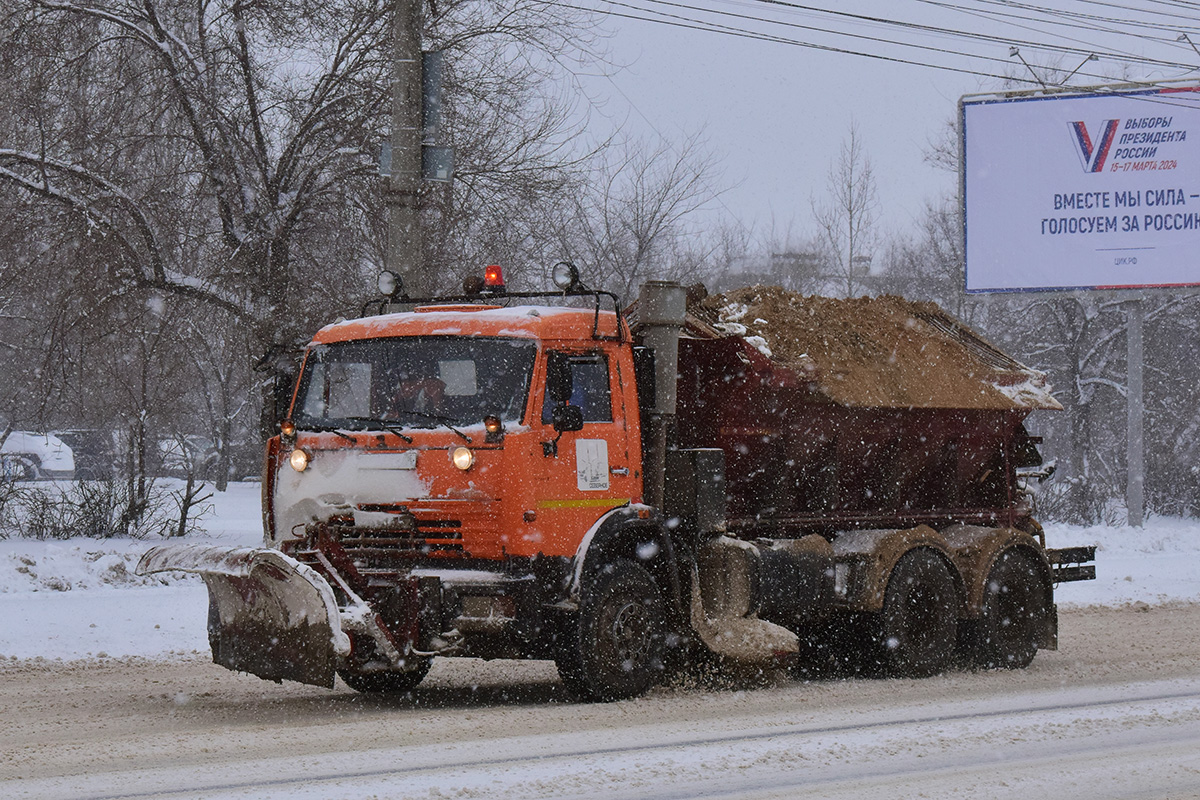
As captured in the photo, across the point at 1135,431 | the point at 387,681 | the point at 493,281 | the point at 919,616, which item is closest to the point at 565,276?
the point at 493,281

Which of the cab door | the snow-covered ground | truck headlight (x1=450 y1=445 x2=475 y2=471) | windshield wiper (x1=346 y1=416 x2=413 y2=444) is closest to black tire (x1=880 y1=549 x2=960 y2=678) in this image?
the cab door

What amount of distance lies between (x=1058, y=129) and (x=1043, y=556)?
600 inches

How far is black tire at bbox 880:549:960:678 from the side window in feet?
10.6

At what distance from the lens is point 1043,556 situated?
1350cm

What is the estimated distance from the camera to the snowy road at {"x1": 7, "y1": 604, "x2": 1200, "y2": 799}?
7.15m

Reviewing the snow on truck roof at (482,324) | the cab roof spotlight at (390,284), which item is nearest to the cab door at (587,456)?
the snow on truck roof at (482,324)

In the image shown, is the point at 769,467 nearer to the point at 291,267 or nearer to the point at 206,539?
the point at 291,267

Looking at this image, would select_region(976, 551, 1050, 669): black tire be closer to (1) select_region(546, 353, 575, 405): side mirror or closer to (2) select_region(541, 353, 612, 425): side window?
(2) select_region(541, 353, 612, 425): side window

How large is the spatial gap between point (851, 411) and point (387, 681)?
4.16 m

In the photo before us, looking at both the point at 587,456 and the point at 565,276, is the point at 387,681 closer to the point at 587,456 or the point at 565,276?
the point at 587,456

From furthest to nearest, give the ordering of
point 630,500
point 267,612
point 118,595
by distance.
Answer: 1. point 118,595
2. point 630,500
3. point 267,612

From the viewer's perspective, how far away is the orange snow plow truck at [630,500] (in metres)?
9.37

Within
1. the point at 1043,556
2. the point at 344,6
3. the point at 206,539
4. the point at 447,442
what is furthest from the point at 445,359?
the point at 206,539

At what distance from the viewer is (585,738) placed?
845 cm
